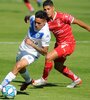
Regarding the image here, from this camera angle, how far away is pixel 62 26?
1420 cm

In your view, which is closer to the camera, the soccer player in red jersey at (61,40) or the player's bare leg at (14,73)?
the player's bare leg at (14,73)

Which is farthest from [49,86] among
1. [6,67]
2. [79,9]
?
[79,9]

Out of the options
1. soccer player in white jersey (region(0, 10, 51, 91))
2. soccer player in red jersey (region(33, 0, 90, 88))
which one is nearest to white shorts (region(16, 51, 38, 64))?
soccer player in white jersey (region(0, 10, 51, 91))

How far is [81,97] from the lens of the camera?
12594mm

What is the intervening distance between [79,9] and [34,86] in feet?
86.2

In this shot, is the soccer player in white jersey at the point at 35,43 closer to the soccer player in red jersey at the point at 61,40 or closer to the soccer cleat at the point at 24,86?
the soccer cleat at the point at 24,86

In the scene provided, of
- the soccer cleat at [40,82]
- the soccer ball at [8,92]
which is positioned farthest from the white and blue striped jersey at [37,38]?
the soccer cleat at [40,82]

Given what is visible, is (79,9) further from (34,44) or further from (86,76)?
(34,44)

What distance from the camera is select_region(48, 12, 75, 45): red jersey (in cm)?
1413

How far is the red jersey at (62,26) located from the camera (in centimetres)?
1413

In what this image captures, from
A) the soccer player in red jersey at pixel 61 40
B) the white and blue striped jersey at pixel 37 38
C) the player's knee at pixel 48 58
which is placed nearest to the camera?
the white and blue striped jersey at pixel 37 38

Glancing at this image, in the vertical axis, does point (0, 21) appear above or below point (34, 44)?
above

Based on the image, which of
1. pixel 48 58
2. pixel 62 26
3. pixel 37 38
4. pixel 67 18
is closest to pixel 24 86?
pixel 48 58

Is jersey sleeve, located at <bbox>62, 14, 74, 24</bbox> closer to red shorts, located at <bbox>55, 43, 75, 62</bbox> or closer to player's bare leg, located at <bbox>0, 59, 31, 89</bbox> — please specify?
red shorts, located at <bbox>55, 43, 75, 62</bbox>
